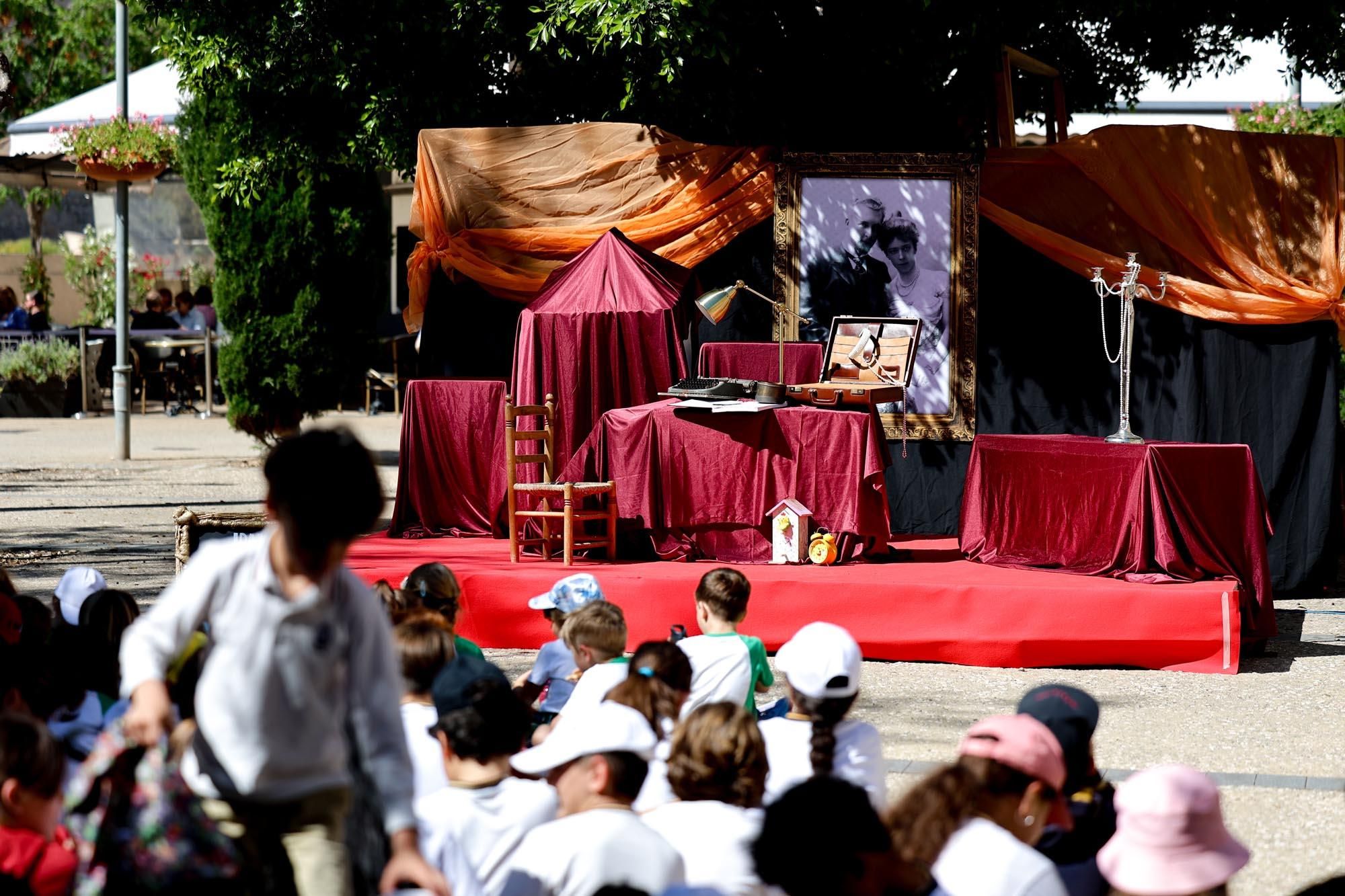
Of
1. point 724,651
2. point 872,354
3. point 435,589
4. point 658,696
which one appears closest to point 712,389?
point 872,354

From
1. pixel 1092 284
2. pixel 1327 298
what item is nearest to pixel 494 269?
pixel 1092 284

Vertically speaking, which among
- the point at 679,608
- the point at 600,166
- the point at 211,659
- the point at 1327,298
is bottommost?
the point at 679,608

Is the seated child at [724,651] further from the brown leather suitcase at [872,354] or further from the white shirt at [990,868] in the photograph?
the brown leather suitcase at [872,354]

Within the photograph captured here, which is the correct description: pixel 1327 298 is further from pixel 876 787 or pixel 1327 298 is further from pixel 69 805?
pixel 69 805

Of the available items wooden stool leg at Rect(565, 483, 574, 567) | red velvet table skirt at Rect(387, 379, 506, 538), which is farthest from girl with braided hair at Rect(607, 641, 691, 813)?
red velvet table skirt at Rect(387, 379, 506, 538)

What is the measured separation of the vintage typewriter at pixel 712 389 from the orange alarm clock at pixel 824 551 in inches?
35.7

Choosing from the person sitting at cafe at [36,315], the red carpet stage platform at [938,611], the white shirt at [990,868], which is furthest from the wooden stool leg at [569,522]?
the person sitting at cafe at [36,315]

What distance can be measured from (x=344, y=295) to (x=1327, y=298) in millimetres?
9892

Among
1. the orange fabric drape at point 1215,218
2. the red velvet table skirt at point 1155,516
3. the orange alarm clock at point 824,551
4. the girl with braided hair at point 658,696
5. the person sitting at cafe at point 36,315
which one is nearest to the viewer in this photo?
the girl with braided hair at point 658,696

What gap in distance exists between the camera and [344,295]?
54.3ft

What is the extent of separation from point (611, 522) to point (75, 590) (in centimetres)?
373

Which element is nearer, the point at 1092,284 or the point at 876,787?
the point at 876,787

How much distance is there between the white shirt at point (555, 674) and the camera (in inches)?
209

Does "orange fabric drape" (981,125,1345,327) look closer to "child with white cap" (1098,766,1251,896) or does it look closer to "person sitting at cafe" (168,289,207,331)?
"child with white cap" (1098,766,1251,896)
